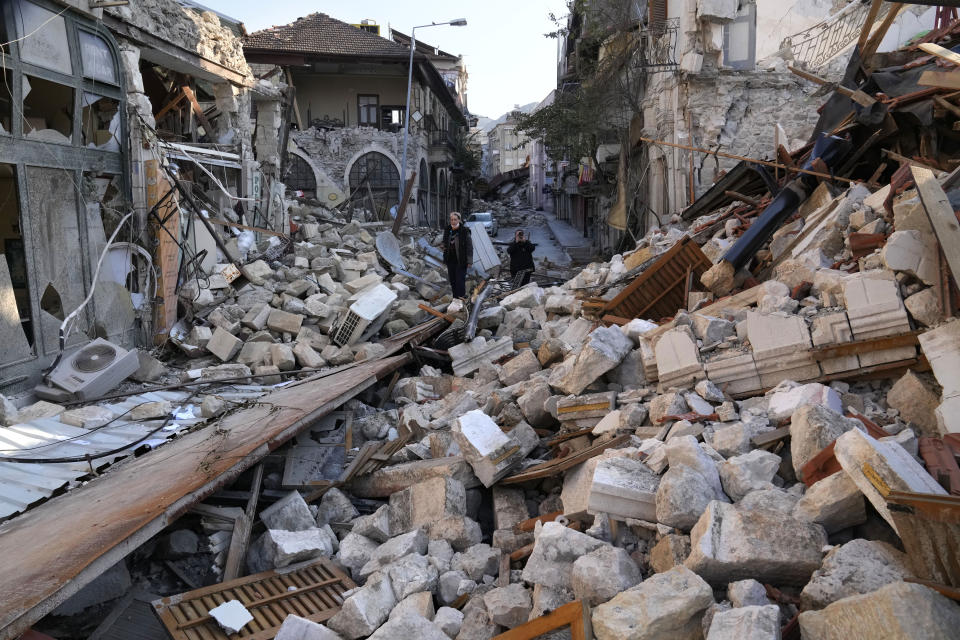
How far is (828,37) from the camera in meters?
14.9

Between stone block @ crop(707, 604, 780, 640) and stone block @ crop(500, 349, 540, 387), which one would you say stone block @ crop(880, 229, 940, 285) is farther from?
stone block @ crop(500, 349, 540, 387)

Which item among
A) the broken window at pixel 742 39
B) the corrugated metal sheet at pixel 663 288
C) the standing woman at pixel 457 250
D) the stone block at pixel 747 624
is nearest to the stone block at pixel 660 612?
the stone block at pixel 747 624

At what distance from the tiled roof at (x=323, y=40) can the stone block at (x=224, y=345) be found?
19281mm

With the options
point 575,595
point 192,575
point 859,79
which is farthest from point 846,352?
point 859,79

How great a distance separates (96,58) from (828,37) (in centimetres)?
1415

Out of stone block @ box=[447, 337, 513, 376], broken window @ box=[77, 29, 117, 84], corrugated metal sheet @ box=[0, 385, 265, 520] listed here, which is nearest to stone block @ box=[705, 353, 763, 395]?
stone block @ box=[447, 337, 513, 376]

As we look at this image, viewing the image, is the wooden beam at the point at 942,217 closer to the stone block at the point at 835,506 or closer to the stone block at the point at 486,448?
the stone block at the point at 835,506

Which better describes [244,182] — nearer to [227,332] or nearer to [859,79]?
→ [227,332]

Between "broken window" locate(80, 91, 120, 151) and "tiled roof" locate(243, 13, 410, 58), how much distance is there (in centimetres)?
1765

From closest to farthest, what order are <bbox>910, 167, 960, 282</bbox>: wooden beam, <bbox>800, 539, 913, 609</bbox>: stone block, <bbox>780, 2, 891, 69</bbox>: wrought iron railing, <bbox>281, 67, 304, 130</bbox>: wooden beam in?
<bbox>800, 539, 913, 609</bbox>: stone block → <bbox>910, 167, 960, 282</bbox>: wooden beam → <bbox>780, 2, 891, 69</bbox>: wrought iron railing → <bbox>281, 67, 304, 130</bbox>: wooden beam

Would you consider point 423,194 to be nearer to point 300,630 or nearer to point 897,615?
point 300,630

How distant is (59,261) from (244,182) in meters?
6.13

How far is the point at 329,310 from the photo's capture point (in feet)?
33.6

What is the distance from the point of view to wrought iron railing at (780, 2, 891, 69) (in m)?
13.8
